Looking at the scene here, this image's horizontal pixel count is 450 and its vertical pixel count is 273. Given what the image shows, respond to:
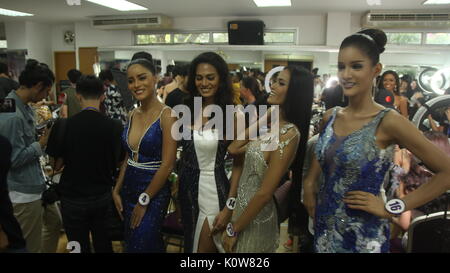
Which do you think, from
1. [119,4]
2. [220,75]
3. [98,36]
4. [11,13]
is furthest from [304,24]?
[11,13]

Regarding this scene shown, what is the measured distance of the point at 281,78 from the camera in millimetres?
1398

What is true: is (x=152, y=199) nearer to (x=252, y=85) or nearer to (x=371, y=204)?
(x=371, y=204)

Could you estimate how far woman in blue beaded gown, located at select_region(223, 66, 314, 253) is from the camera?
1.37 meters

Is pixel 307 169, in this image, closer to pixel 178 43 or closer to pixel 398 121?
pixel 398 121

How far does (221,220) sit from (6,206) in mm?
902

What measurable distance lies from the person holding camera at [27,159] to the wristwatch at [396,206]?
1.85 meters

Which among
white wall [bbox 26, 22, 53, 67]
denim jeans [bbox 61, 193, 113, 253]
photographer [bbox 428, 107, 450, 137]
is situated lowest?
denim jeans [bbox 61, 193, 113, 253]

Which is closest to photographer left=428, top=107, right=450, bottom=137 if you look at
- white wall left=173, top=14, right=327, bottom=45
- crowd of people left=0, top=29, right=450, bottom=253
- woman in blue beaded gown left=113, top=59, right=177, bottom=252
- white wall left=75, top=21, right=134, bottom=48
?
crowd of people left=0, top=29, right=450, bottom=253

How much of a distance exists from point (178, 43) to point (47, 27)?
457 centimetres

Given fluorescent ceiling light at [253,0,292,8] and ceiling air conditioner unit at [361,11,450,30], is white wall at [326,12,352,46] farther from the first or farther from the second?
fluorescent ceiling light at [253,0,292,8]

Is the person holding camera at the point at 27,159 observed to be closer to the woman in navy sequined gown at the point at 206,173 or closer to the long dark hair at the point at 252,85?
the woman in navy sequined gown at the point at 206,173

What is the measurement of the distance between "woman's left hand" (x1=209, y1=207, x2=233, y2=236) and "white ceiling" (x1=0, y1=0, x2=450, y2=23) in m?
5.70

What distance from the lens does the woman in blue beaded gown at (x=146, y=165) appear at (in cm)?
171

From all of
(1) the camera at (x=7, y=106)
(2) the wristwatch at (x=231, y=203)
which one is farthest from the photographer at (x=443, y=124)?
(1) the camera at (x=7, y=106)
